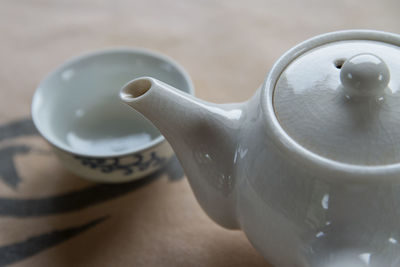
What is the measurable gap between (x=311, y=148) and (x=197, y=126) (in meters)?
0.15

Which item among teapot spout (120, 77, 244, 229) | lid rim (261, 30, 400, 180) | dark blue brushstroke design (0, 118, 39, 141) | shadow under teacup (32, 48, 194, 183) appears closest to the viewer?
lid rim (261, 30, 400, 180)

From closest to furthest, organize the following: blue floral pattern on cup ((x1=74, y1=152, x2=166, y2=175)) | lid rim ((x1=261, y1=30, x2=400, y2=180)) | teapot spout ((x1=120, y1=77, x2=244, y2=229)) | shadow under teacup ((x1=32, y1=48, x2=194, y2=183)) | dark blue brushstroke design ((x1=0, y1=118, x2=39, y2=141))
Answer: lid rim ((x1=261, y1=30, x2=400, y2=180)) → teapot spout ((x1=120, y1=77, x2=244, y2=229)) → blue floral pattern on cup ((x1=74, y1=152, x2=166, y2=175)) → shadow under teacup ((x1=32, y1=48, x2=194, y2=183)) → dark blue brushstroke design ((x1=0, y1=118, x2=39, y2=141))

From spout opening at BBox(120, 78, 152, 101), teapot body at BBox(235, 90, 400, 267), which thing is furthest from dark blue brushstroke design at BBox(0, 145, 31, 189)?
teapot body at BBox(235, 90, 400, 267)

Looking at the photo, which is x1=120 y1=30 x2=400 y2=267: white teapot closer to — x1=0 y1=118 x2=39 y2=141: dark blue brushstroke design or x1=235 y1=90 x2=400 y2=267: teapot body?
x1=235 y1=90 x2=400 y2=267: teapot body

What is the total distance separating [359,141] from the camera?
1.48ft

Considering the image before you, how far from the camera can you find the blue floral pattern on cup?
28.6 inches

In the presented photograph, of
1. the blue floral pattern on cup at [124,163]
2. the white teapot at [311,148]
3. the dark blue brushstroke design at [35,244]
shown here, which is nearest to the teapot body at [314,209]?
the white teapot at [311,148]

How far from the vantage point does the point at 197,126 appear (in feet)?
1.81

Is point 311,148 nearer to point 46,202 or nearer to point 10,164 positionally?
point 46,202

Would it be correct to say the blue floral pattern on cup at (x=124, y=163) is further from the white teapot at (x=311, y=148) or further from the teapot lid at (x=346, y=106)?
the teapot lid at (x=346, y=106)

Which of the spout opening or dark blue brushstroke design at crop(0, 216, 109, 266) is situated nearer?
the spout opening

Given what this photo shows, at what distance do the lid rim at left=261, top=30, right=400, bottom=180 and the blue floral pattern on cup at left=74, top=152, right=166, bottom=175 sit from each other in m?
0.30

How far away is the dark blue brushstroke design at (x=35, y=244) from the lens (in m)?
0.73

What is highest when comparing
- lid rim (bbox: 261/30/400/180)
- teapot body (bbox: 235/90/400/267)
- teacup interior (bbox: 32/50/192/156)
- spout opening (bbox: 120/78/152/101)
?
lid rim (bbox: 261/30/400/180)
